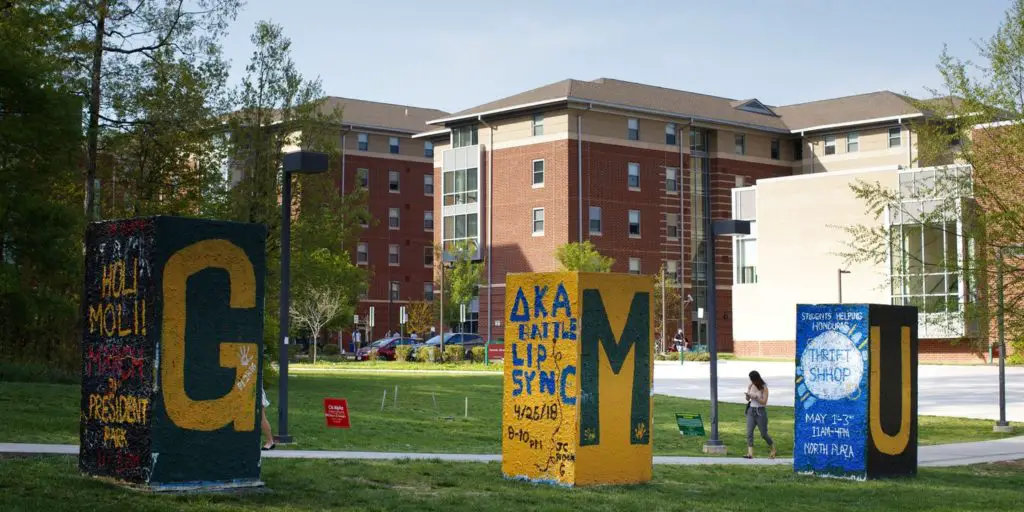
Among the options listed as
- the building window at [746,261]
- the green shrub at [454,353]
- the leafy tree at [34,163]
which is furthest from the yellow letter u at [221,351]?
the building window at [746,261]

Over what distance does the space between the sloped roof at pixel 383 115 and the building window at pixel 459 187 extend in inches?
551

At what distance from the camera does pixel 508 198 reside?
3472 inches

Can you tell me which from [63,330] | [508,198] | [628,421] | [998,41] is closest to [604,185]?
[508,198]

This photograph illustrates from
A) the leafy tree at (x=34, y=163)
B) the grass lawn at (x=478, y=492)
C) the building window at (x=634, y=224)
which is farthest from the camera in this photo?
the building window at (x=634, y=224)

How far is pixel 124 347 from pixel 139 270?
0.80 metres

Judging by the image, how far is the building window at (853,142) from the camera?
90.7 m

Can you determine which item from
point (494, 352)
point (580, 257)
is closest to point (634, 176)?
point (580, 257)

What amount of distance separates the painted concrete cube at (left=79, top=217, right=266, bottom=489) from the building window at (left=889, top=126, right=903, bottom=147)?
3178 inches

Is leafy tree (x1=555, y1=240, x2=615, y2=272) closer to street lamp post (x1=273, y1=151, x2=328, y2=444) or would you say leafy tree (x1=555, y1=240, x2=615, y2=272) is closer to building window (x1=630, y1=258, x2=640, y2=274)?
building window (x1=630, y1=258, x2=640, y2=274)

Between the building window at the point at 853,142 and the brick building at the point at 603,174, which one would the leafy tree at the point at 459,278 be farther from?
the building window at the point at 853,142

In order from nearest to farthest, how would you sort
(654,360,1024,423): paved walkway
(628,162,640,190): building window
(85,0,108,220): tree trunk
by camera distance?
(654,360,1024,423): paved walkway
(85,0,108,220): tree trunk
(628,162,640,190): building window

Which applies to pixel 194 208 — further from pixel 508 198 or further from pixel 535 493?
pixel 508 198

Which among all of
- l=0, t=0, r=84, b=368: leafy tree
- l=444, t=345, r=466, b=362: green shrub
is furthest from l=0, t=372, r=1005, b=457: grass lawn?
l=444, t=345, r=466, b=362: green shrub

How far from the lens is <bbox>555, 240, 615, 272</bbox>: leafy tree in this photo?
79.5 m
